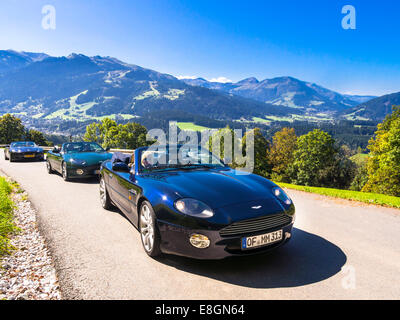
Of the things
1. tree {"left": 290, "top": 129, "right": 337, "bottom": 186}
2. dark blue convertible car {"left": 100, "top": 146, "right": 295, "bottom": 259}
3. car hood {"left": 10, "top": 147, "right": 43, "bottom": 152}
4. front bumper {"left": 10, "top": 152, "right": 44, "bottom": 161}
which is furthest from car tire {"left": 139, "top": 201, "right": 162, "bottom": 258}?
tree {"left": 290, "top": 129, "right": 337, "bottom": 186}

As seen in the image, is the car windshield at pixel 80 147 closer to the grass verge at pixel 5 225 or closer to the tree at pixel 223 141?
the grass verge at pixel 5 225

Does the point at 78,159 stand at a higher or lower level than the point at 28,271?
→ higher

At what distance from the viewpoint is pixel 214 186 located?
378cm

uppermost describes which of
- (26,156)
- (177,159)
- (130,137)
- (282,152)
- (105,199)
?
(177,159)

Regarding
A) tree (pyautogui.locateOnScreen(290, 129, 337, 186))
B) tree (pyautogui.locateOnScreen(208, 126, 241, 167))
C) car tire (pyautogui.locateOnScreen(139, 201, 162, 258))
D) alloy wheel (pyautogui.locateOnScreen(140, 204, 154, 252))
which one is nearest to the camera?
car tire (pyautogui.locateOnScreen(139, 201, 162, 258))

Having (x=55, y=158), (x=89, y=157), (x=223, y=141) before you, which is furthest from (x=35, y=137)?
(x=89, y=157)

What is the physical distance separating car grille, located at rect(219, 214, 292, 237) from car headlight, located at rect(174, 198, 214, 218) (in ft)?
0.89

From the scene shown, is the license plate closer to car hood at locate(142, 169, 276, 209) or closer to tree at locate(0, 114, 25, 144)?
car hood at locate(142, 169, 276, 209)

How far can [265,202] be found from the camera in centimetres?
352

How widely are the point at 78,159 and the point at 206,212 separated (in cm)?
811

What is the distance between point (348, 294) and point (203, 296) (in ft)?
4.93

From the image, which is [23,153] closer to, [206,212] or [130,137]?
[206,212]

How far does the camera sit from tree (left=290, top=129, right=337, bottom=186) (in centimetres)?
4412
